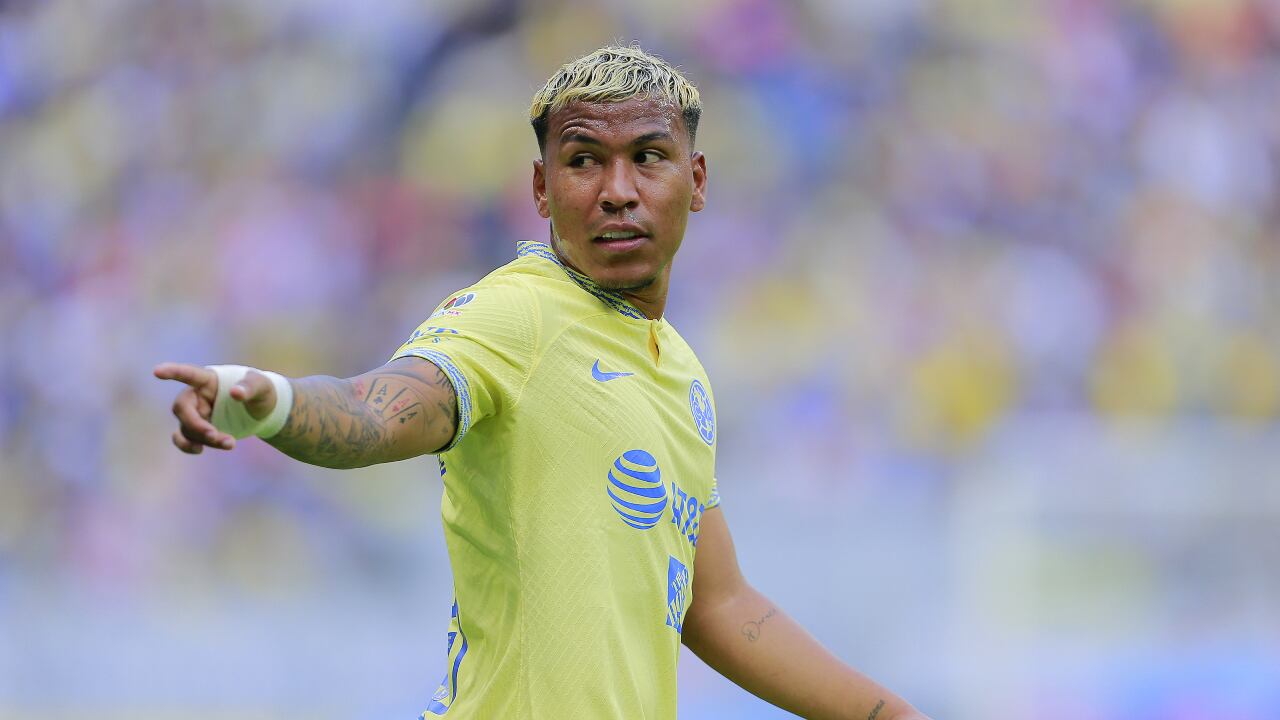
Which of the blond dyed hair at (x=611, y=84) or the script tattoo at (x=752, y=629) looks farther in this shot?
the script tattoo at (x=752, y=629)

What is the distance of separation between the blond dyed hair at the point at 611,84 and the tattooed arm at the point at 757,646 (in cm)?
87

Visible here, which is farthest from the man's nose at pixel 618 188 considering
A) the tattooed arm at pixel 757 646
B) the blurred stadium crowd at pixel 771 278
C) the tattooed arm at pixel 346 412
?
the blurred stadium crowd at pixel 771 278

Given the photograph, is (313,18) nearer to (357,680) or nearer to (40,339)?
(40,339)

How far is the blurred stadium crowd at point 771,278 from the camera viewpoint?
7.01 meters

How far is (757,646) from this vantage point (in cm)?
297

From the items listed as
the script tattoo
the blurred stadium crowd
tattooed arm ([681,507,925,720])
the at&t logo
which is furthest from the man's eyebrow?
the blurred stadium crowd

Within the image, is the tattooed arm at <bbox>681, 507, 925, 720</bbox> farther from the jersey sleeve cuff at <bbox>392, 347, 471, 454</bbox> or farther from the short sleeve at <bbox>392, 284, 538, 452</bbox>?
Result: the jersey sleeve cuff at <bbox>392, 347, 471, 454</bbox>

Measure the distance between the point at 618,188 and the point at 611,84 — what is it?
21 cm

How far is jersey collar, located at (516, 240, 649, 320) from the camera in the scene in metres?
2.63

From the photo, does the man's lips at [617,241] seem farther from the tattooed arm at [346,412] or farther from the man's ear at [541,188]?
the tattooed arm at [346,412]

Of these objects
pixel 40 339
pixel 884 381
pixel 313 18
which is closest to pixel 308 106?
pixel 313 18

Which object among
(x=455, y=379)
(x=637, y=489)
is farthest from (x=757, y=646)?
(x=455, y=379)

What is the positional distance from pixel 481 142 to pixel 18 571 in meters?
3.20

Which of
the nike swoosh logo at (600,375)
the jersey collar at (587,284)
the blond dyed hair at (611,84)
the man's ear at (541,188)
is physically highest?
the blond dyed hair at (611,84)
